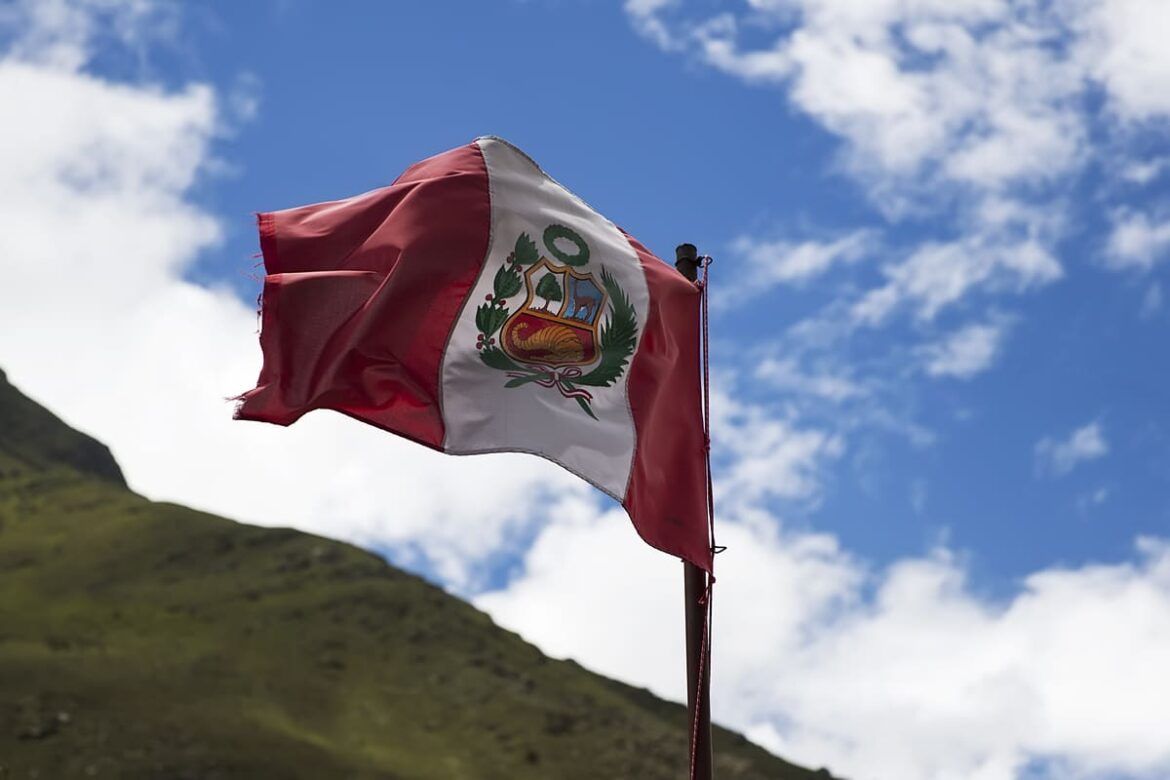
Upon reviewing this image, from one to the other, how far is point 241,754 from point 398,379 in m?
96.3

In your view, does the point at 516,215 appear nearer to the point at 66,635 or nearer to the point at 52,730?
the point at 52,730

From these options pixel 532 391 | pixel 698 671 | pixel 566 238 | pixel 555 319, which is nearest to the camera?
pixel 698 671

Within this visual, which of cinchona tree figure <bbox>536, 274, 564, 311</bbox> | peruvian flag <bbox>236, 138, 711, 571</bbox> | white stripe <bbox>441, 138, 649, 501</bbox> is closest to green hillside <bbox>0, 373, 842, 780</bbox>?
peruvian flag <bbox>236, 138, 711, 571</bbox>

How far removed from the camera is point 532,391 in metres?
11.3

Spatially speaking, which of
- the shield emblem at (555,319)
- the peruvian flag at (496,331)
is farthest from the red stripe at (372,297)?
the shield emblem at (555,319)

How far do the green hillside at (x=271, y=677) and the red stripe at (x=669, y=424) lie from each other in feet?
295

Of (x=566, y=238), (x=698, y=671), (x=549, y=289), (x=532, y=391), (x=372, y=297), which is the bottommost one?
(x=698, y=671)

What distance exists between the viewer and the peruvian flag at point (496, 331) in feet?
36.0

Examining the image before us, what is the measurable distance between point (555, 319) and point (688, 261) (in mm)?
1203

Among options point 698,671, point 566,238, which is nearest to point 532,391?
point 566,238

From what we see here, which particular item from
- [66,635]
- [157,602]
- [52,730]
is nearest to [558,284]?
[52,730]

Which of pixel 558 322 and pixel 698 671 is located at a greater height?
pixel 558 322

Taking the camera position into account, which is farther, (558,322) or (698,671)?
(558,322)

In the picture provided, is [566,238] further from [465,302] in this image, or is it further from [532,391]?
[532,391]
